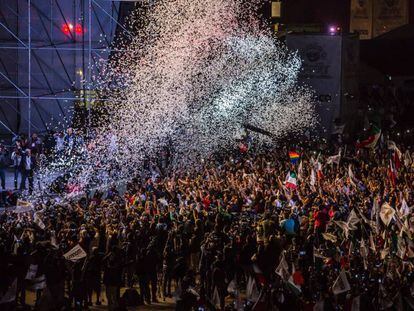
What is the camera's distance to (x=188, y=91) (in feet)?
107

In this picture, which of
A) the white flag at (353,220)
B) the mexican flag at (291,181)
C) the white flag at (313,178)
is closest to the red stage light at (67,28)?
the white flag at (313,178)

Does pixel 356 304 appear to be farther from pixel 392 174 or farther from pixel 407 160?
pixel 407 160

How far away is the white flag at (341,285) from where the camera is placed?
1177 centimetres

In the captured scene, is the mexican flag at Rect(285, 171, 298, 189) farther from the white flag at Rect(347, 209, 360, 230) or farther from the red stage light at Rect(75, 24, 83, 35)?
the red stage light at Rect(75, 24, 83, 35)

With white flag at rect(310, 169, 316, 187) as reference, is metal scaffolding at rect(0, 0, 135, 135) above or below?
above

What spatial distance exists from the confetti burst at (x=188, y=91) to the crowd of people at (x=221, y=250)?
21.4 feet

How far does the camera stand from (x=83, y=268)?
14.3 metres

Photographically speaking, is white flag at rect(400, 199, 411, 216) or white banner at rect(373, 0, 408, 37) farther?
white banner at rect(373, 0, 408, 37)

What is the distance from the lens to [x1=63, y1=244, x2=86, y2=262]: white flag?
14.1 meters

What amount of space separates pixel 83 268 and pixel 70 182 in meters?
10.0

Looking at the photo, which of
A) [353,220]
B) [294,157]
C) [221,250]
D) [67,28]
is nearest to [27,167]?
[67,28]

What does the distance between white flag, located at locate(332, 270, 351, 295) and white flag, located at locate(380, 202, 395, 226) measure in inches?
140

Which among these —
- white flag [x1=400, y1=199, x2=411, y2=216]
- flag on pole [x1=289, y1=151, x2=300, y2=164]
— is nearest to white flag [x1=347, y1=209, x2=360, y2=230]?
white flag [x1=400, y1=199, x2=411, y2=216]

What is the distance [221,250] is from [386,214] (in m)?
3.04
